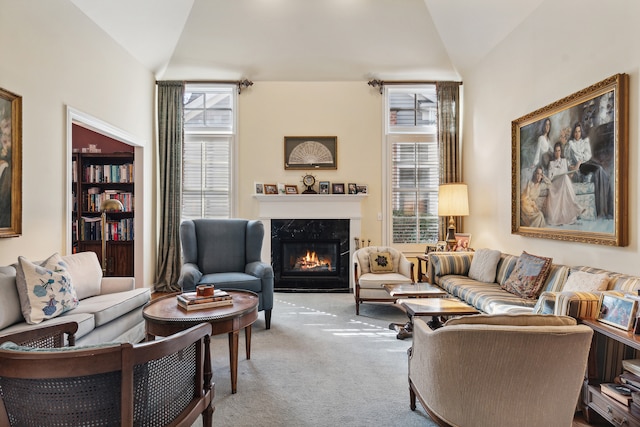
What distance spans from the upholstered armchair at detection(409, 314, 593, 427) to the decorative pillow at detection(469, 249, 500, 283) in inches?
106

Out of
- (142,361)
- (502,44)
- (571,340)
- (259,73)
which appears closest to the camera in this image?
(142,361)

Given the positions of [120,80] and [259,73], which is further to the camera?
[259,73]

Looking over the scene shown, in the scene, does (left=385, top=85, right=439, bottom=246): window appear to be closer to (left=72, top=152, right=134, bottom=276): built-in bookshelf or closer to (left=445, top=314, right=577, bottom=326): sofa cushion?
(left=72, top=152, right=134, bottom=276): built-in bookshelf

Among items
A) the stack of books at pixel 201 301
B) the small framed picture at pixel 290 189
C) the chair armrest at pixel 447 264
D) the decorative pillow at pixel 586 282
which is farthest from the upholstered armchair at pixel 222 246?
the decorative pillow at pixel 586 282

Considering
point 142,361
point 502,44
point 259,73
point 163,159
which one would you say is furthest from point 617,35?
point 163,159

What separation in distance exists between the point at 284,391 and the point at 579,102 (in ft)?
11.2

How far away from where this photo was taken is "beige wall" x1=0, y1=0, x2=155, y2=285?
311 centimetres

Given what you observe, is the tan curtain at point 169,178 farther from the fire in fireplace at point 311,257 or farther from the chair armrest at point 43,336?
the chair armrest at point 43,336

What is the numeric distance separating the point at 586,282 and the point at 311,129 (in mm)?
4348

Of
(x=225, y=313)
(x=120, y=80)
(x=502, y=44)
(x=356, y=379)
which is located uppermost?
(x=502, y=44)

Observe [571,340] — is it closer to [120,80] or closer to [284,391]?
[284,391]

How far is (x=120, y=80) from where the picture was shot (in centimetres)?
484

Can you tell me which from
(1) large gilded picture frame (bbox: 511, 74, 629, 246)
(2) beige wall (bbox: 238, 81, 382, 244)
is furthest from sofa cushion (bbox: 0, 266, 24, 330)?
(1) large gilded picture frame (bbox: 511, 74, 629, 246)

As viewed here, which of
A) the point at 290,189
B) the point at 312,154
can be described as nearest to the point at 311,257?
the point at 290,189
